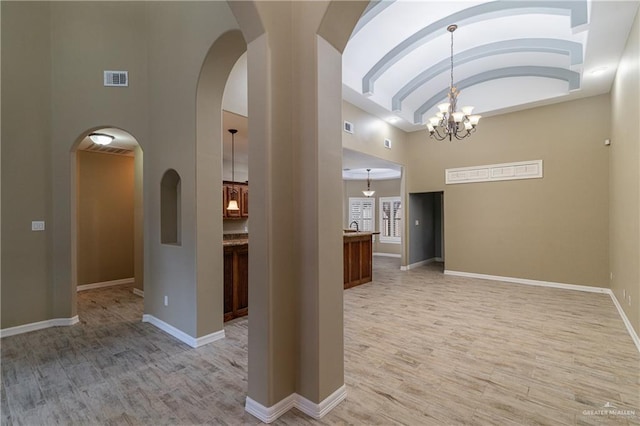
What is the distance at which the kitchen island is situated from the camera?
238 inches

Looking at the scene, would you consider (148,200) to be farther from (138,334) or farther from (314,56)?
(314,56)

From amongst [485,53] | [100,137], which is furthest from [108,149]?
[485,53]

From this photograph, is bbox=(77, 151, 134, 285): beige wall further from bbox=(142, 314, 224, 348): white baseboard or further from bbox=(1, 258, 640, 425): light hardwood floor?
bbox=(142, 314, 224, 348): white baseboard

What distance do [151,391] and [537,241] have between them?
7016 millimetres

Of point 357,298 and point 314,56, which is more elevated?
point 314,56

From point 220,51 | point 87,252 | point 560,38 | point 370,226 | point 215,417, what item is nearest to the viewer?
point 215,417

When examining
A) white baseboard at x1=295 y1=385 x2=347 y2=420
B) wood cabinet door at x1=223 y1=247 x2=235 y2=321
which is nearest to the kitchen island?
wood cabinet door at x1=223 y1=247 x2=235 y2=321

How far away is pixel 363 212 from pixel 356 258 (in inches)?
228

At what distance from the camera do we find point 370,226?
1181cm

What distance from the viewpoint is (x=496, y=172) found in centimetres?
661

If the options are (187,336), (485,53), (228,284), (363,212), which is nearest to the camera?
(187,336)

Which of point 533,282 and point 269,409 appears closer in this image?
point 269,409

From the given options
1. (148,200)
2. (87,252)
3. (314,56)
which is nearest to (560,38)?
(314,56)

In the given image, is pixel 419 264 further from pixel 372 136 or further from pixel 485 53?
pixel 485 53
